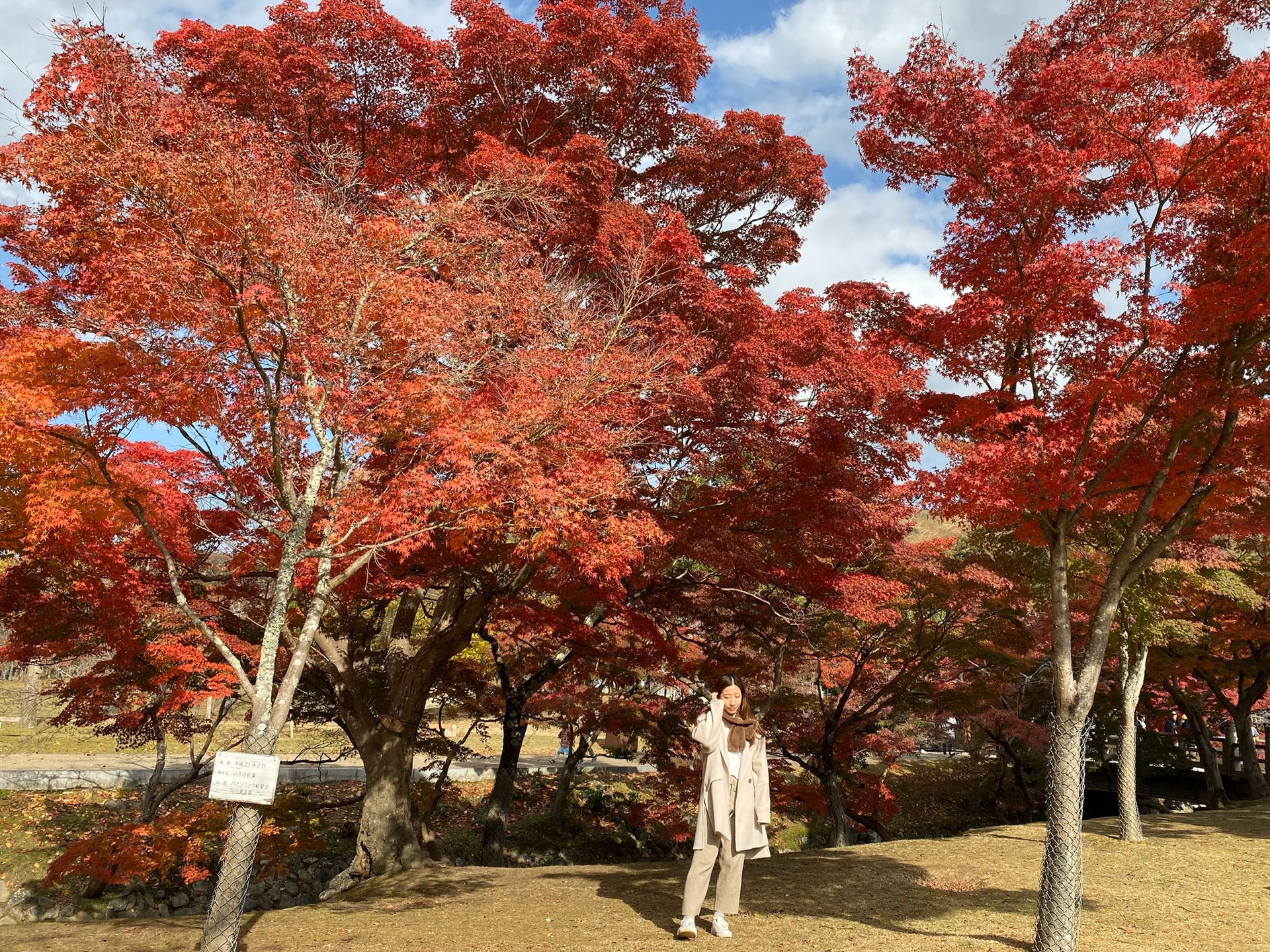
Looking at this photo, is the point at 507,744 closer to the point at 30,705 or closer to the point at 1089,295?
the point at 1089,295

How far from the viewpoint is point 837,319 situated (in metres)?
9.36

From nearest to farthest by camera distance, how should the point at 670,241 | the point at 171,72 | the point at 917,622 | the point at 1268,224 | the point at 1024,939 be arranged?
the point at 1268,224, the point at 1024,939, the point at 670,241, the point at 171,72, the point at 917,622

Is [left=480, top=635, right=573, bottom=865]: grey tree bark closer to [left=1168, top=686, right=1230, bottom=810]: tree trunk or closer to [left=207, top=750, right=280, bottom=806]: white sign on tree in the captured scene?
[left=207, top=750, right=280, bottom=806]: white sign on tree

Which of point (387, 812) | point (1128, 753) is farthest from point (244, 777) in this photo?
point (1128, 753)

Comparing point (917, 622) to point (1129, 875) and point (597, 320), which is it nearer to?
point (1129, 875)

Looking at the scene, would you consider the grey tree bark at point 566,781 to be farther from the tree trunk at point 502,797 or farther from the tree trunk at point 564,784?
the tree trunk at point 502,797

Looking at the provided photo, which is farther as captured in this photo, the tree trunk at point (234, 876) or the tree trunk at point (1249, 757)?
the tree trunk at point (1249, 757)

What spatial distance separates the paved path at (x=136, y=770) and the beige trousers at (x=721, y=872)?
28.9ft

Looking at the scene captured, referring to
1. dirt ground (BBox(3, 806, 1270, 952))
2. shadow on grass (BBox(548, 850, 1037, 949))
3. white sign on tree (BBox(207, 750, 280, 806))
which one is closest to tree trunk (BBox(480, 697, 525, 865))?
dirt ground (BBox(3, 806, 1270, 952))

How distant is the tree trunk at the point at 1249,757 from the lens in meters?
18.6

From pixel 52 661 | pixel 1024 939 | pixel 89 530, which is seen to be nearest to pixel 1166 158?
A: pixel 1024 939

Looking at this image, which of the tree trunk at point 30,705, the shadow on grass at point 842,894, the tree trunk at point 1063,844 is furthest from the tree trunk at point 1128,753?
the tree trunk at point 30,705

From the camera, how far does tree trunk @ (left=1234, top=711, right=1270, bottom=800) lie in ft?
61.0

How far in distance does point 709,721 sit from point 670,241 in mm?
6247
